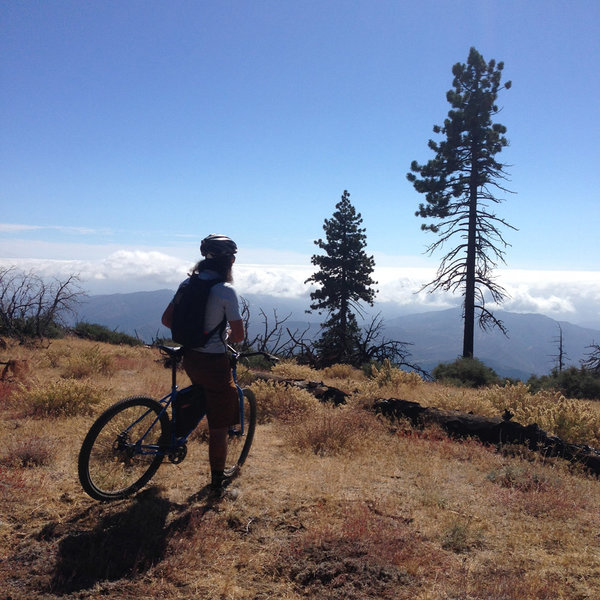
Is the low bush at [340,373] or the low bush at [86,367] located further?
the low bush at [340,373]

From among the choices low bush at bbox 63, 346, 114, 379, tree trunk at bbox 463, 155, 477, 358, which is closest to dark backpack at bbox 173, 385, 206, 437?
low bush at bbox 63, 346, 114, 379

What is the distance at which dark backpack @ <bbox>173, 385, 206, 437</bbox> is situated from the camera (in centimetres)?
414

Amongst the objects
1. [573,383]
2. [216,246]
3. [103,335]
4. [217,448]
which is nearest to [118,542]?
[217,448]

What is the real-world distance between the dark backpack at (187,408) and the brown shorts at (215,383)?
13 centimetres

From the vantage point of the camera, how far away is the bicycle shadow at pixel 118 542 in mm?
2892

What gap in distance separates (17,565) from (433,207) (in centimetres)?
1962

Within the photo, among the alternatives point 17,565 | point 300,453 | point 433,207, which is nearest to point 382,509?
point 300,453

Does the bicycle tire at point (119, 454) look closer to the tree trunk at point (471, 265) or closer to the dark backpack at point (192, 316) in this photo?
the dark backpack at point (192, 316)

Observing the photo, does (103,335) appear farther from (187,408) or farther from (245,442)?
(187,408)

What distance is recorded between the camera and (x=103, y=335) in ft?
70.0

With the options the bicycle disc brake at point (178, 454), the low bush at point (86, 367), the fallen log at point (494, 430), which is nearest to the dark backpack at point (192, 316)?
the bicycle disc brake at point (178, 454)

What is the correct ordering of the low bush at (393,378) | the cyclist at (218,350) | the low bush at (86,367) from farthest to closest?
1. the low bush at (393,378)
2. the low bush at (86,367)
3. the cyclist at (218,350)

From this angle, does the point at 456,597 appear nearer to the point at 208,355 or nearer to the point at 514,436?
the point at 208,355

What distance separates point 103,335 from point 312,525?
20.2 m
